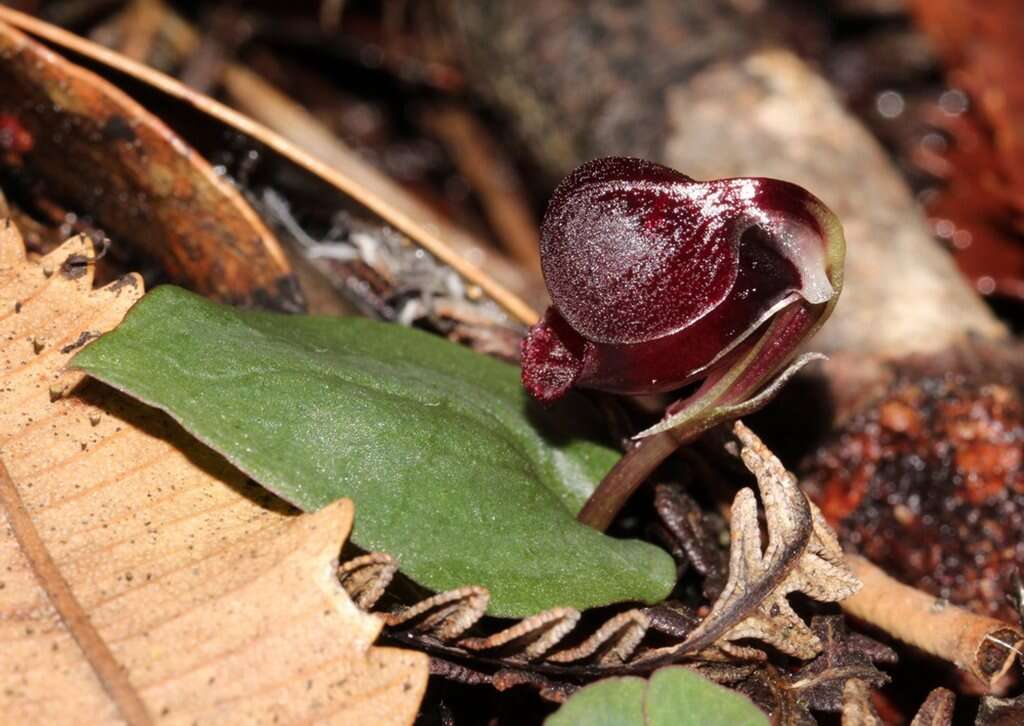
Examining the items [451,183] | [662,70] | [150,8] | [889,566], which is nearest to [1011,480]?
[889,566]

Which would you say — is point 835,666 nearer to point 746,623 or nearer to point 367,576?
point 746,623

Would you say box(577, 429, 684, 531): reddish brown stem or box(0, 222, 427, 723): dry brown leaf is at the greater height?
box(577, 429, 684, 531): reddish brown stem

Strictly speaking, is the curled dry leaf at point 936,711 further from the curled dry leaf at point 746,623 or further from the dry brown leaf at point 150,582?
the dry brown leaf at point 150,582

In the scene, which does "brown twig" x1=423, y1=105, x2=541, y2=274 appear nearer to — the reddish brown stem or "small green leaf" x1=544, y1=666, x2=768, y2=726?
the reddish brown stem

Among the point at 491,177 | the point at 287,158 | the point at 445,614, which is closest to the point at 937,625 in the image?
the point at 445,614

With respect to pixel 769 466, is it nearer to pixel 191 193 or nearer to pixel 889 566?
pixel 889 566

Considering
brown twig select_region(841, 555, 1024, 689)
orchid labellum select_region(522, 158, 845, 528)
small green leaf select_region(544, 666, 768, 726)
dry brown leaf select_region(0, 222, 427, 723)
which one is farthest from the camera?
brown twig select_region(841, 555, 1024, 689)

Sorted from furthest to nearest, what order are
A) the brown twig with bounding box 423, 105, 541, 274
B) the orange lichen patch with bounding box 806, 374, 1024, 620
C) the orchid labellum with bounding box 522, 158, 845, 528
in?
the brown twig with bounding box 423, 105, 541, 274 → the orange lichen patch with bounding box 806, 374, 1024, 620 → the orchid labellum with bounding box 522, 158, 845, 528

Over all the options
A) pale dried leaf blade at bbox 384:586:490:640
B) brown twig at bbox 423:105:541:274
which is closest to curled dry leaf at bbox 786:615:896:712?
pale dried leaf blade at bbox 384:586:490:640
